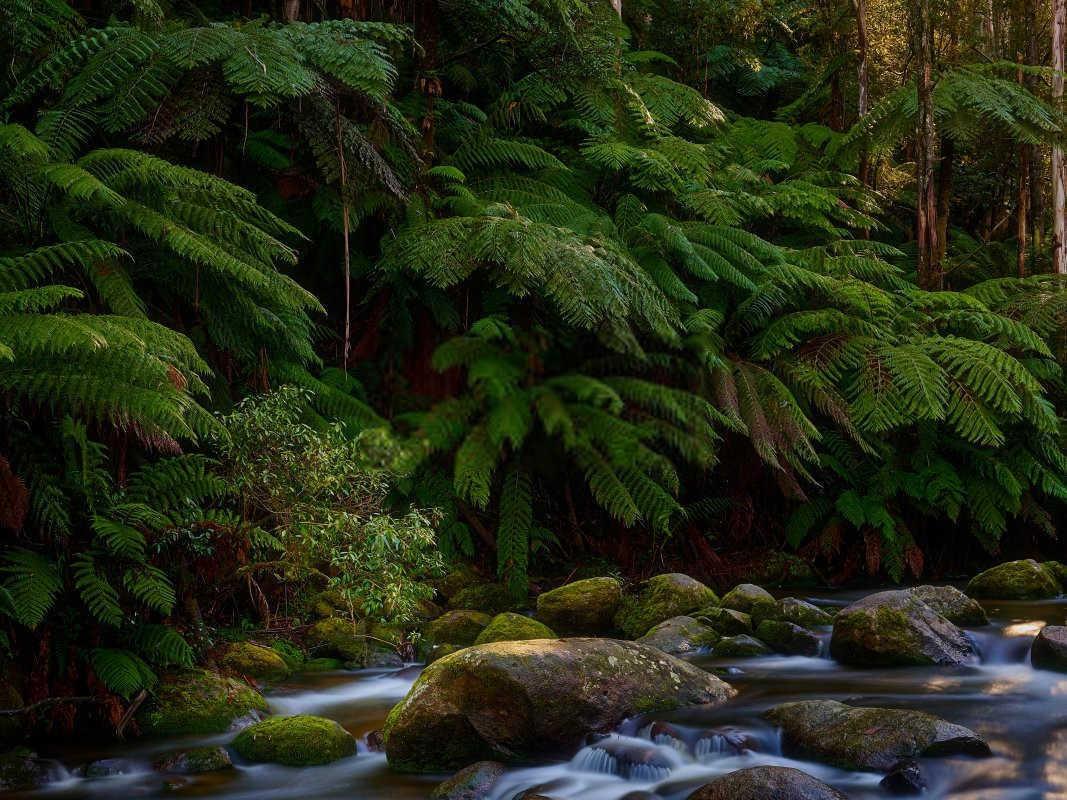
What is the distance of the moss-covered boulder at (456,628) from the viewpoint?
5.32 metres

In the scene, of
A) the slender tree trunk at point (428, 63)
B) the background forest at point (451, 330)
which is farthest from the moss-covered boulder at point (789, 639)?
the slender tree trunk at point (428, 63)

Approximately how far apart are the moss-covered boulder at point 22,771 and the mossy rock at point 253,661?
3.58 ft

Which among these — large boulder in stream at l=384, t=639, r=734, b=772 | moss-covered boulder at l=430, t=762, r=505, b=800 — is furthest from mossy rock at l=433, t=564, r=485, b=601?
moss-covered boulder at l=430, t=762, r=505, b=800

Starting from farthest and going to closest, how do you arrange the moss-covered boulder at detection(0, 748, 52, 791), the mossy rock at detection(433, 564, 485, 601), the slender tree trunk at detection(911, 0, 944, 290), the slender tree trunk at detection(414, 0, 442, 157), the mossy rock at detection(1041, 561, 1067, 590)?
1. the slender tree trunk at detection(911, 0, 944, 290)
2. the slender tree trunk at detection(414, 0, 442, 157)
3. the mossy rock at detection(1041, 561, 1067, 590)
4. the mossy rock at detection(433, 564, 485, 601)
5. the moss-covered boulder at detection(0, 748, 52, 791)

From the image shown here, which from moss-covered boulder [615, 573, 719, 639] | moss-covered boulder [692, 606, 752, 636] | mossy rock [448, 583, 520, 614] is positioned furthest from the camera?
mossy rock [448, 583, 520, 614]

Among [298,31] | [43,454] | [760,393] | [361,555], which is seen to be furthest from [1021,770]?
[298,31]

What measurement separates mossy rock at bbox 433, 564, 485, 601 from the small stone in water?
325 cm

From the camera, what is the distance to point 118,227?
445 centimetres

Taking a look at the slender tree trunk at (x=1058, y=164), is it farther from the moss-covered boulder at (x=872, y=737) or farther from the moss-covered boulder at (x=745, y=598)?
the moss-covered boulder at (x=872, y=737)

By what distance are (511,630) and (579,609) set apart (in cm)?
90

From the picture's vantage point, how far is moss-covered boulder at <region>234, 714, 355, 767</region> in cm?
373

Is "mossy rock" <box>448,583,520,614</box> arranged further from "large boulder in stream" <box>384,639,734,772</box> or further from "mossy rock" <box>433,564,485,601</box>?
"large boulder in stream" <box>384,639,734,772</box>

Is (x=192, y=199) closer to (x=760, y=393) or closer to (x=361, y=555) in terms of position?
(x=361, y=555)

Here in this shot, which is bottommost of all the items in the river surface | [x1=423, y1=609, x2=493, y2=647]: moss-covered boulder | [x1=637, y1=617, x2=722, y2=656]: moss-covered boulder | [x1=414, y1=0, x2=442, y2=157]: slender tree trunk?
the river surface
